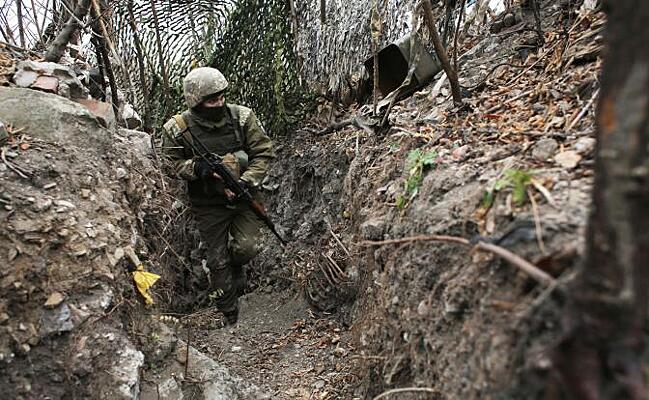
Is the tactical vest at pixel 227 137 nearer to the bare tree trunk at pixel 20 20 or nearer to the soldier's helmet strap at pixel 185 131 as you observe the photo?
the soldier's helmet strap at pixel 185 131

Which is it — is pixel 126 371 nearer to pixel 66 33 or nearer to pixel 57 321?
pixel 57 321

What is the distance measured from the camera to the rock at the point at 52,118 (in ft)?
11.8

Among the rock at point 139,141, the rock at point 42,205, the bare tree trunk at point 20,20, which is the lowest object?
the rock at point 139,141

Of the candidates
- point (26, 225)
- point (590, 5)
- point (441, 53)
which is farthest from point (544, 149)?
point (26, 225)

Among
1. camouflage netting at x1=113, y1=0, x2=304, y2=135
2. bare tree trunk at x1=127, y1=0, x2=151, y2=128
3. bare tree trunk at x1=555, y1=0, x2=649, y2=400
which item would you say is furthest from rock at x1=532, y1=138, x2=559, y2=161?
bare tree trunk at x1=127, y1=0, x2=151, y2=128

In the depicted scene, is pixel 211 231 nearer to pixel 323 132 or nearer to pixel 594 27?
pixel 323 132

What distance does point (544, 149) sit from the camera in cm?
226

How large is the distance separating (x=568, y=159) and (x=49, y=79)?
366 centimetres

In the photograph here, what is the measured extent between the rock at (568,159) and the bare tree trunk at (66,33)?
391 cm

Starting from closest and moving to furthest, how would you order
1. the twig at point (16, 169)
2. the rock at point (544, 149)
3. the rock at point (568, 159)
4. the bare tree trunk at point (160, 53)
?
the rock at point (568, 159) < the rock at point (544, 149) < the twig at point (16, 169) < the bare tree trunk at point (160, 53)

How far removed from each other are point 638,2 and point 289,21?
5.62 meters

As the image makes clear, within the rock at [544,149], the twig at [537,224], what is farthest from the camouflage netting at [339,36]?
the twig at [537,224]

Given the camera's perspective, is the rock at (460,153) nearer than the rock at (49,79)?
Yes

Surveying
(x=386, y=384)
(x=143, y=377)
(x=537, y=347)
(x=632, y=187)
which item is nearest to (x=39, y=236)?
(x=143, y=377)
